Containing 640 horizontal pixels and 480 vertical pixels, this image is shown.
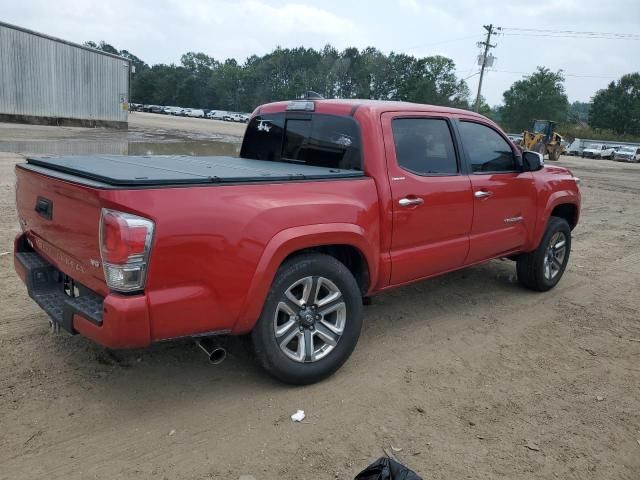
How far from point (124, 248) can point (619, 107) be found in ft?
300

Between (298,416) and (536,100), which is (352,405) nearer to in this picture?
(298,416)

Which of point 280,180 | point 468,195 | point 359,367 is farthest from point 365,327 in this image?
point 280,180

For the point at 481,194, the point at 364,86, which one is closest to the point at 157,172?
the point at 481,194

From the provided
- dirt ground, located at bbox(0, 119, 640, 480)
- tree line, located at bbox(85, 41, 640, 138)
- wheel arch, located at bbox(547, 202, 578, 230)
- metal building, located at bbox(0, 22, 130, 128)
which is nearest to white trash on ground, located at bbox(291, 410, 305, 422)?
dirt ground, located at bbox(0, 119, 640, 480)

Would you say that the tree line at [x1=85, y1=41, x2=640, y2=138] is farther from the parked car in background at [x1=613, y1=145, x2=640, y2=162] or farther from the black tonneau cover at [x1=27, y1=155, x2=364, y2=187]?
the black tonneau cover at [x1=27, y1=155, x2=364, y2=187]

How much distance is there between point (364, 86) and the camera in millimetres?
108875

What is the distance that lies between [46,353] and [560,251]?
510cm

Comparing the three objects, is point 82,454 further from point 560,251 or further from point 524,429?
point 560,251

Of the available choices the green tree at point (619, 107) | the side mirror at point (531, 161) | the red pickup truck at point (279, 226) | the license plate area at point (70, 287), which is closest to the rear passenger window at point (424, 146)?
the red pickup truck at point (279, 226)

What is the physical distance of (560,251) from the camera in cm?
579

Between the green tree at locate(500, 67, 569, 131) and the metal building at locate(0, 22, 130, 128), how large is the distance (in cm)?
7557

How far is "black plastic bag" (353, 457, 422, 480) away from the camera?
2227mm

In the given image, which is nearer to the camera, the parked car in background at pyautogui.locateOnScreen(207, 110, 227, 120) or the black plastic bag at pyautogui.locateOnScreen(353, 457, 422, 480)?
the black plastic bag at pyautogui.locateOnScreen(353, 457, 422, 480)

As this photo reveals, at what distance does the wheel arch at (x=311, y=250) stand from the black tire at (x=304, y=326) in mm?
75
